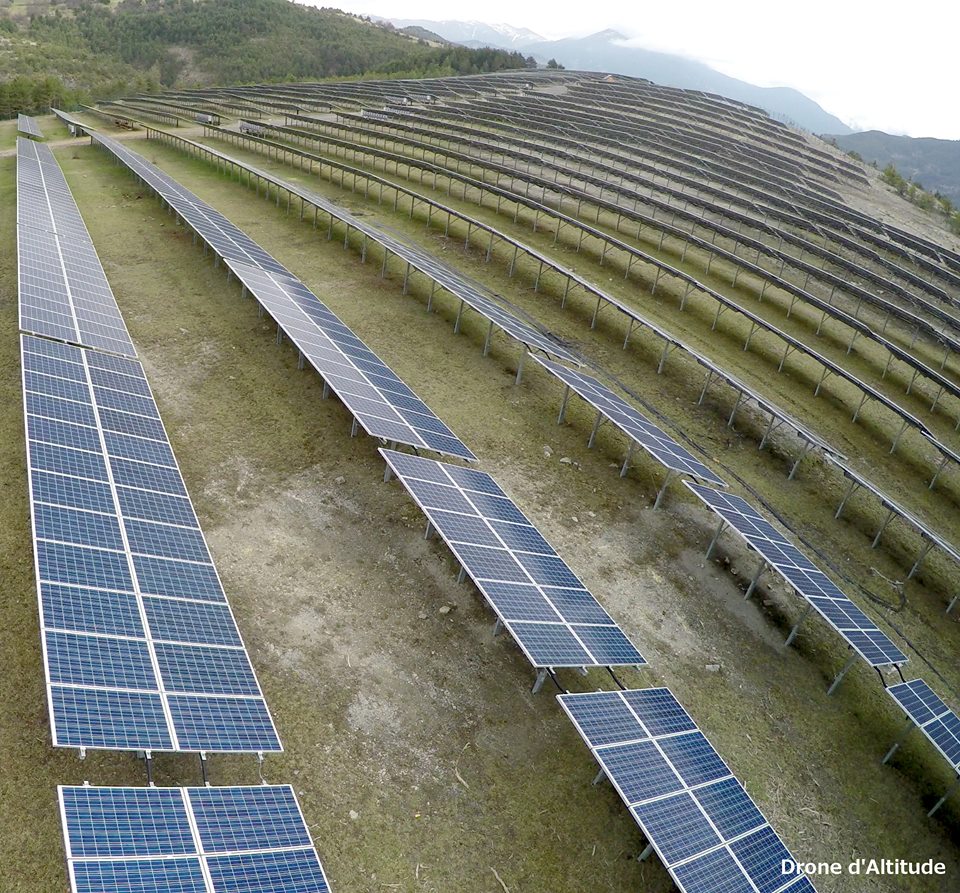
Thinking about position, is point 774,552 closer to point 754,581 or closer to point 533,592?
point 754,581

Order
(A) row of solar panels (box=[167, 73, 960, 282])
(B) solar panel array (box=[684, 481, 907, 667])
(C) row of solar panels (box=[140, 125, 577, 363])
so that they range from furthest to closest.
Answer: (A) row of solar panels (box=[167, 73, 960, 282]) < (C) row of solar panels (box=[140, 125, 577, 363]) < (B) solar panel array (box=[684, 481, 907, 667])

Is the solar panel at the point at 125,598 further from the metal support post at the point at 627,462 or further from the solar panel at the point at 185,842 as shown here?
the metal support post at the point at 627,462

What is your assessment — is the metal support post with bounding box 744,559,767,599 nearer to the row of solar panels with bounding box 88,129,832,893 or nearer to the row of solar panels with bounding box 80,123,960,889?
the row of solar panels with bounding box 88,129,832,893

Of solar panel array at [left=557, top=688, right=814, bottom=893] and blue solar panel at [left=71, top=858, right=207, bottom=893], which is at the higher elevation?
blue solar panel at [left=71, top=858, right=207, bottom=893]

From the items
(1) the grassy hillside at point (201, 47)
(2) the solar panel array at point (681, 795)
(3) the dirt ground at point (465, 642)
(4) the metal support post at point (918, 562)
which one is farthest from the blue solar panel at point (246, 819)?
(1) the grassy hillside at point (201, 47)

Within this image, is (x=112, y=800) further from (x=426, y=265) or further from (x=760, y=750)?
(x=426, y=265)

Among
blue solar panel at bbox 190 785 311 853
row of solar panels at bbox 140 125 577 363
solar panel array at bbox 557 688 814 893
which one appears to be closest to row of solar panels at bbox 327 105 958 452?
row of solar panels at bbox 140 125 577 363
